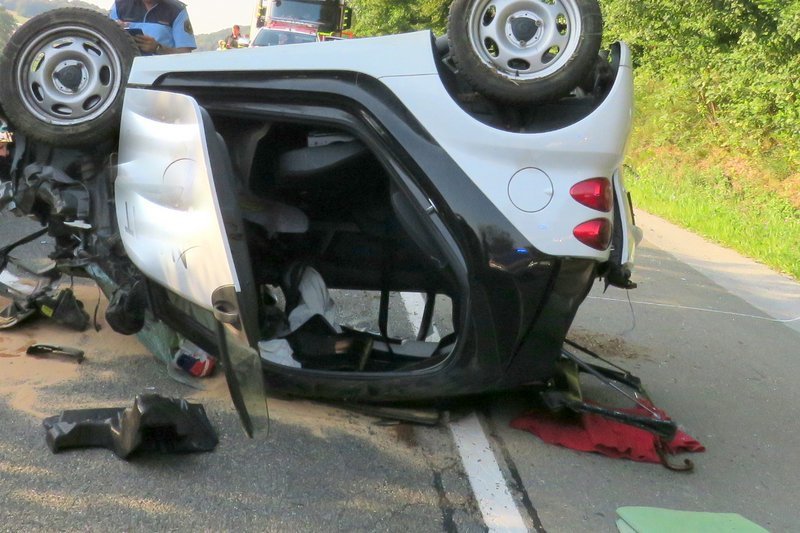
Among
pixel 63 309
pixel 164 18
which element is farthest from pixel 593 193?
pixel 164 18

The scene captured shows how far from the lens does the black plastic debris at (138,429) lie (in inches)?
140

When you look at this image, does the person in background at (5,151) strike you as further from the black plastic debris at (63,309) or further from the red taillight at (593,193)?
the red taillight at (593,193)

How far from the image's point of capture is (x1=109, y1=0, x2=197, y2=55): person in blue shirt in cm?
547

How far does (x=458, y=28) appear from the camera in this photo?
3852 millimetres

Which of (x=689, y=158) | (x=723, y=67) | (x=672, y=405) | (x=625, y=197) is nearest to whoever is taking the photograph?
(x=625, y=197)

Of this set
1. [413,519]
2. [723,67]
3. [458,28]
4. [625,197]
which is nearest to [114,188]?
[458,28]

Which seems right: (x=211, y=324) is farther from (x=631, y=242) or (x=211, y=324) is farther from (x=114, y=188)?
(x=631, y=242)

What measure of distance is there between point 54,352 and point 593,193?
292cm

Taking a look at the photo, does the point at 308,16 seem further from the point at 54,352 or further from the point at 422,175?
the point at 422,175

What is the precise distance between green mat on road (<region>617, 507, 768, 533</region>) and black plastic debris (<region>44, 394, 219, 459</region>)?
176 centimetres

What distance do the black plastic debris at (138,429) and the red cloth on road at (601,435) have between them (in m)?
1.61

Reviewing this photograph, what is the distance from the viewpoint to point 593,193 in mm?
3809

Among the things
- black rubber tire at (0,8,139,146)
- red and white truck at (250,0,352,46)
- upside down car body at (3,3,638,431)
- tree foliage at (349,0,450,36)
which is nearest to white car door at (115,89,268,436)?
upside down car body at (3,3,638,431)

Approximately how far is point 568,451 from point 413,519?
1079 mm
